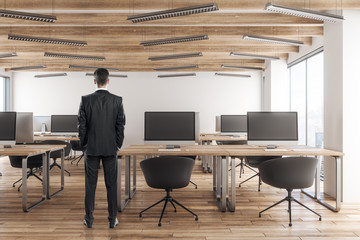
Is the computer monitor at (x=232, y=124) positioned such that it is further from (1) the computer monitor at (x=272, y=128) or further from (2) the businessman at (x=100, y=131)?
(2) the businessman at (x=100, y=131)

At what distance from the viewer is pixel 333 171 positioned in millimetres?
4637

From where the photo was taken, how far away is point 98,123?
→ 317cm

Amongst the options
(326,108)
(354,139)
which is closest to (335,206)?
(354,139)

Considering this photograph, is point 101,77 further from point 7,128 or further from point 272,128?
point 272,128

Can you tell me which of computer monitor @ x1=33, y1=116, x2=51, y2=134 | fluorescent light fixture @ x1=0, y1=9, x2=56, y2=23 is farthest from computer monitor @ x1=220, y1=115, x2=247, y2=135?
computer monitor @ x1=33, y1=116, x2=51, y2=134

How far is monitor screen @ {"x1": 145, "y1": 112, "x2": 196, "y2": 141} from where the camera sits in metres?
4.16

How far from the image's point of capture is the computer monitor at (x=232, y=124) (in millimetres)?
7277

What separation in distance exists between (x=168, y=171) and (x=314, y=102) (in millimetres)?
5143

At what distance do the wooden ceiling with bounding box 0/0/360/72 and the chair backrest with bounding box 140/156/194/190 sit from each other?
8.36ft

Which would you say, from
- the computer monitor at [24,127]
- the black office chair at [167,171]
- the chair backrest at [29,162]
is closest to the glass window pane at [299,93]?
the black office chair at [167,171]

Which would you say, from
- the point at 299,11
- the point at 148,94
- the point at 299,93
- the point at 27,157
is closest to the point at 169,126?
the point at 27,157

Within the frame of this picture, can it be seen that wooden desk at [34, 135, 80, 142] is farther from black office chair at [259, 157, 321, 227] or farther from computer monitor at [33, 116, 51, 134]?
black office chair at [259, 157, 321, 227]

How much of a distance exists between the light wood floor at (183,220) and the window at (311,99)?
2826 millimetres

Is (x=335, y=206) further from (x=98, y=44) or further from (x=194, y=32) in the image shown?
(x=98, y=44)
